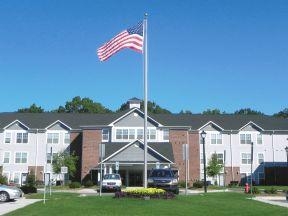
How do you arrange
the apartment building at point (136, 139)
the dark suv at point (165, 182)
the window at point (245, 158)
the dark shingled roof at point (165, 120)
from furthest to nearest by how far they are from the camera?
the dark shingled roof at point (165, 120) → the window at point (245, 158) → the apartment building at point (136, 139) → the dark suv at point (165, 182)

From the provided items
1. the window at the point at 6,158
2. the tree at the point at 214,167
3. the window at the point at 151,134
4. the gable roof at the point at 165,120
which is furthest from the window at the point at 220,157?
the window at the point at 6,158

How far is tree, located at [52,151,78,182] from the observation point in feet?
199

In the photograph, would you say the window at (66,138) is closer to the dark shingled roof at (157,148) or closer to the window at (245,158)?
the dark shingled roof at (157,148)

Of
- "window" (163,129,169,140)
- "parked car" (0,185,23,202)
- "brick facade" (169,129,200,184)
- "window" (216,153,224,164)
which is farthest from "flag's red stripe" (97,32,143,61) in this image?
"window" (216,153,224,164)

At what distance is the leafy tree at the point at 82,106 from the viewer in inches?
4355

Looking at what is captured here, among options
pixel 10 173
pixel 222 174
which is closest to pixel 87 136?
pixel 10 173

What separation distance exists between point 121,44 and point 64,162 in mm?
36448

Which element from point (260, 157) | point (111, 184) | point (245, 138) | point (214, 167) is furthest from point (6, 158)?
point (260, 157)

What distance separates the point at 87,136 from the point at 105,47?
3722 cm

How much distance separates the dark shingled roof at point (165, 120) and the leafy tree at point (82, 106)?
3919 cm

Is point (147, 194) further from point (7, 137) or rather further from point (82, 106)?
point (82, 106)

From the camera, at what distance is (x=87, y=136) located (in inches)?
2495

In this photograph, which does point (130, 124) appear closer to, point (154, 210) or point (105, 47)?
point (105, 47)

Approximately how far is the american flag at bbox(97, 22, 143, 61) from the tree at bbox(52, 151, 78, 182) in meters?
35.7
